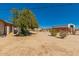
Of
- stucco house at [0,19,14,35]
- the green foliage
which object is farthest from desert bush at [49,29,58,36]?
stucco house at [0,19,14,35]

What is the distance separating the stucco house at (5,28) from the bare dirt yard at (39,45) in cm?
7

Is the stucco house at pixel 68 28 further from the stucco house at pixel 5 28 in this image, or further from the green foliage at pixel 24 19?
the stucco house at pixel 5 28

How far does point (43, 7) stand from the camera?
1470 centimetres

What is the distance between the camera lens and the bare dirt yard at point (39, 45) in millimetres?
14688

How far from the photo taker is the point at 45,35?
14.7m

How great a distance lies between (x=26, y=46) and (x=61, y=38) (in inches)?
19.4

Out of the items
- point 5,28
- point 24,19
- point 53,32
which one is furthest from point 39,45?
point 5,28

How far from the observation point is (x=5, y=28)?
14734mm

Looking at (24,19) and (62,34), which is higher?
(24,19)

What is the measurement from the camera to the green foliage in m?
14.7

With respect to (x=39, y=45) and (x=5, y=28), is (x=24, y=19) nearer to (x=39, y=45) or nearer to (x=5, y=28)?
(x=5, y=28)

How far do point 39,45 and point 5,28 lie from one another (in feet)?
1.71

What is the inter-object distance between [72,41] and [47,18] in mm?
465

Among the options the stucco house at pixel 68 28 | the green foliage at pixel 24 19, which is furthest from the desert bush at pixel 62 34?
the green foliage at pixel 24 19
